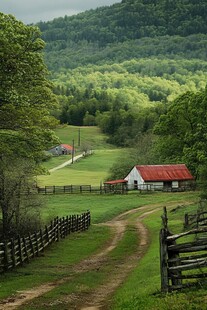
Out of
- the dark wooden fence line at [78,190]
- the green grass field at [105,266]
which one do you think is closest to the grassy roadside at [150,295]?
the green grass field at [105,266]

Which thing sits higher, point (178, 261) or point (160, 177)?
point (160, 177)

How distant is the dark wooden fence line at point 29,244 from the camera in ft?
82.2

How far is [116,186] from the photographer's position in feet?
278

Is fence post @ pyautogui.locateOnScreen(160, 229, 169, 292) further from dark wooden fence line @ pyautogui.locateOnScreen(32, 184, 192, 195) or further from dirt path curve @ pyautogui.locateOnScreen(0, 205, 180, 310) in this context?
dark wooden fence line @ pyautogui.locateOnScreen(32, 184, 192, 195)

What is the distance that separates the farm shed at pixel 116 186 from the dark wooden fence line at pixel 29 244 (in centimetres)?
3838

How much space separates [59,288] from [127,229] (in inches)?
1002

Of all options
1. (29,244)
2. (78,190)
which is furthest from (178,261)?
(78,190)

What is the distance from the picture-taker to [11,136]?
33.3 meters

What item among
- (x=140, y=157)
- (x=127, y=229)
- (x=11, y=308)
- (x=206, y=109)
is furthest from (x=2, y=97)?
(x=140, y=157)

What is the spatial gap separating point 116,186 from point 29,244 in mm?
55935

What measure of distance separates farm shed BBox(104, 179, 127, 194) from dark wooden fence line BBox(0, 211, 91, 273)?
126 feet

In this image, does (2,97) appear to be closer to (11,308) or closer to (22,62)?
(22,62)

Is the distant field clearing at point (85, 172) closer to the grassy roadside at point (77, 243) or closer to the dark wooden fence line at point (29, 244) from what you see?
the grassy roadside at point (77, 243)

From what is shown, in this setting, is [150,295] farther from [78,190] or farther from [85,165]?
[85,165]
